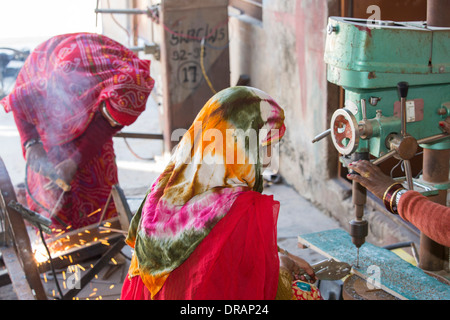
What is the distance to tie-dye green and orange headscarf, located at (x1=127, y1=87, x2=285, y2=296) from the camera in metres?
1.98

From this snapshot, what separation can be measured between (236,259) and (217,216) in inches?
6.3

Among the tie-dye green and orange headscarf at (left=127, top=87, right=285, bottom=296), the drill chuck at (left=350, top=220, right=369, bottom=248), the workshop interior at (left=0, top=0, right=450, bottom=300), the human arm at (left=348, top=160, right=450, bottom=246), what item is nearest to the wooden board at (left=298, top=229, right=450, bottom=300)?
the workshop interior at (left=0, top=0, right=450, bottom=300)

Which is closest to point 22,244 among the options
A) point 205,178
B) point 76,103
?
point 76,103

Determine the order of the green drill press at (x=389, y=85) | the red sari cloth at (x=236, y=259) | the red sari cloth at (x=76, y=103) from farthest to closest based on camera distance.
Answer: the red sari cloth at (x=76, y=103)
the green drill press at (x=389, y=85)
the red sari cloth at (x=236, y=259)

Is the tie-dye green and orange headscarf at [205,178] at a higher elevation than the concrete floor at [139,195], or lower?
higher

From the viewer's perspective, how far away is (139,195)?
Result: 536cm

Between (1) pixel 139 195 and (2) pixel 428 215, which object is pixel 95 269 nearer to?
(1) pixel 139 195

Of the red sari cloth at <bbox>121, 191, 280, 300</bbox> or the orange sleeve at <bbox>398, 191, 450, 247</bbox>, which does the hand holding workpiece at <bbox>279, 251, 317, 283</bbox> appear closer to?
the red sari cloth at <bbox>121, 191, 280, 300</bbox>

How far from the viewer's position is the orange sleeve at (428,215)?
193cm

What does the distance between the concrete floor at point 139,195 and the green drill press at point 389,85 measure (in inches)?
77.6

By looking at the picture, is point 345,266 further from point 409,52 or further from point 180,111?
point 180,111

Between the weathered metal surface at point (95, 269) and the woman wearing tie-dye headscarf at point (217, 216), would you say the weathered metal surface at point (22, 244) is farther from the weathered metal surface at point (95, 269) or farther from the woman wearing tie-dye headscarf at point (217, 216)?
the woman wearing tie-dye headscarf at point (217, 216)

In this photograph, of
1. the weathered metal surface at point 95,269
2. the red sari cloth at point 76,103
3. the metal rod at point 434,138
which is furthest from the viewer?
the red sari cloth at point 76,103

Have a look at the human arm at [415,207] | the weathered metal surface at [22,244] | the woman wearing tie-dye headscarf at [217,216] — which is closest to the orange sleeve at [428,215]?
the human arm at [415,207]
